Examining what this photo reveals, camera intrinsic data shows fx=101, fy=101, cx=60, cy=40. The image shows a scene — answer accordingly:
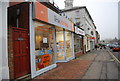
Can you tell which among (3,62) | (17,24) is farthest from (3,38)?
(17,24)

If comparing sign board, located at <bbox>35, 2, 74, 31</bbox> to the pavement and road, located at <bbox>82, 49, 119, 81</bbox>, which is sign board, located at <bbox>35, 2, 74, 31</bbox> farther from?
road, located at <bbox>82, 49, 119, 81</bbox>

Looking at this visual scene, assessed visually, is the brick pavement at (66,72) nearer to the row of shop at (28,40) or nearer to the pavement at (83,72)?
the pavement at (83,72)

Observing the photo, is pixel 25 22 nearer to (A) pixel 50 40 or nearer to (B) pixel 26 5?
(B) pixel 26 5

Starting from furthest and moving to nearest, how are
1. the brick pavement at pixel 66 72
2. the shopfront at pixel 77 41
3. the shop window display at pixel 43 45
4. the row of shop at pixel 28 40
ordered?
the shopfront at pixel 77 41 → the shop window display at pixel 43 45 → the brick pavement at pixel 66 72 → the row of shop at pixel 28 40

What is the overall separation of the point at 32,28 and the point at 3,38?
1572 mm

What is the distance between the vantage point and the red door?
4758 mm

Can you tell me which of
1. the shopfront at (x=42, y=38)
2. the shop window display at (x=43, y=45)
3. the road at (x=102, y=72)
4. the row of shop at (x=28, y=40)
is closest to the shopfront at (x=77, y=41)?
the road at (x=102, y=72)

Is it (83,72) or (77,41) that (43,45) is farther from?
(77,41)

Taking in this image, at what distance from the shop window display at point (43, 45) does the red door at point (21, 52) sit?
751mm

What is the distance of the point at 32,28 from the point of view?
5547 mm

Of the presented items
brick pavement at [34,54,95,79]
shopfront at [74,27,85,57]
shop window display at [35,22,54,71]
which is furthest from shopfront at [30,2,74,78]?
shopfront at [74,27,85,57]

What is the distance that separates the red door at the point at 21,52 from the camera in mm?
4758

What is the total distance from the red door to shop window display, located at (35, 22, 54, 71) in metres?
0.75

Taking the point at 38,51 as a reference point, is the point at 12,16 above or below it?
above
